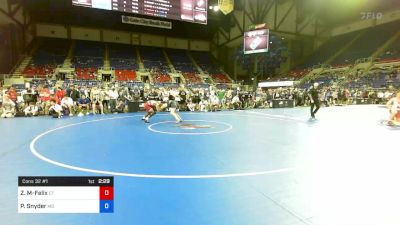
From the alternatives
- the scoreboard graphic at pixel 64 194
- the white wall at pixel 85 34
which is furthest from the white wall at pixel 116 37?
the scoreboard graphic at pixel 64 194

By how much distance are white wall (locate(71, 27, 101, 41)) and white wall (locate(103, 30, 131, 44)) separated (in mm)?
932

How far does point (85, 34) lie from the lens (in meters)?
32.9

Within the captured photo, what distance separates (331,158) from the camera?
15.9 feet

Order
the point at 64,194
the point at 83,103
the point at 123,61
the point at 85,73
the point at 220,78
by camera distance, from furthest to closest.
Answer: the point at 220,78, the point at 123,61, the point at 85,73, the point at 83,103, the point at 64,194

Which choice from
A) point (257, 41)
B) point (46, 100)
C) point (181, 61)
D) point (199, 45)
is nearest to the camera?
point (46, 100)

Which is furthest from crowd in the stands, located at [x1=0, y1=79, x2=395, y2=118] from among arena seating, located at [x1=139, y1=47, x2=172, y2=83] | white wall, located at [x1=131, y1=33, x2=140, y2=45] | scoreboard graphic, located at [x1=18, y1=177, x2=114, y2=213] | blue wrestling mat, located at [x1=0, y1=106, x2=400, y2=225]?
white wall, located at [x1=131, y1=33, x2=140, y2=45]

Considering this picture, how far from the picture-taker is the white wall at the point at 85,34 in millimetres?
32344

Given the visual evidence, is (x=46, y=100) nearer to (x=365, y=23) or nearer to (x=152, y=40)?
(x=152, y=40)

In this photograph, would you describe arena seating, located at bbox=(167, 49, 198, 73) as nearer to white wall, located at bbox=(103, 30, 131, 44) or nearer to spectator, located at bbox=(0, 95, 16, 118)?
white wall, located at bbox=(103, 30, 131, 44)

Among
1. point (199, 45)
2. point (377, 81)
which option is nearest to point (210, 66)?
→ point (199, 45)

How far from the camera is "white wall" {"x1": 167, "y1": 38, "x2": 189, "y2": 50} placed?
38.1m

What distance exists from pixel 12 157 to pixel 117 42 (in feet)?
106

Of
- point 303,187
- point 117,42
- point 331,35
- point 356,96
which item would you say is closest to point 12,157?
point 303,187

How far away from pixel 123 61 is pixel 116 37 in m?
4.25
